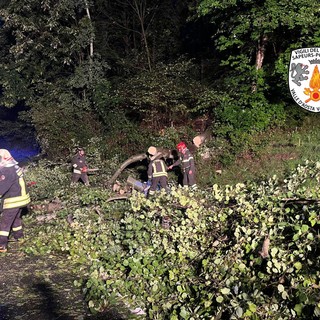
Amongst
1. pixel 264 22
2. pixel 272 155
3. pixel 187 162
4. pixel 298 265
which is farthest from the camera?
pixel 272 155

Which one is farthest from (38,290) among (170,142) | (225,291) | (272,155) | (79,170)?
(170,142)

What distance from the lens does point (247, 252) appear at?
4340mm

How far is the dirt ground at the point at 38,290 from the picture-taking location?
4.66 m

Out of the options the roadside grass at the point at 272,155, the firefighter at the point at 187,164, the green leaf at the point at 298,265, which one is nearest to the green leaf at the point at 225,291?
the green leaf at the point at 298,265

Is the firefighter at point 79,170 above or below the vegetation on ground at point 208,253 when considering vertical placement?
below

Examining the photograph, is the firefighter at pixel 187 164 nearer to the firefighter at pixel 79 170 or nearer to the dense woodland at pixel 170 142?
the dense woodland at pixel 170 142

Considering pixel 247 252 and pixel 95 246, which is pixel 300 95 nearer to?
pixel 247 252

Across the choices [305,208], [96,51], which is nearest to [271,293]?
[305,208]

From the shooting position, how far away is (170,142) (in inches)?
484

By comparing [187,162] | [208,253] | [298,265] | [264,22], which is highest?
[264,22]

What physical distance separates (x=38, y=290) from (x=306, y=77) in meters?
4.88

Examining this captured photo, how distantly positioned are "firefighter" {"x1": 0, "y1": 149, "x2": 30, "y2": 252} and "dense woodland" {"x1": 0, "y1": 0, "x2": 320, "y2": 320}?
539 mm

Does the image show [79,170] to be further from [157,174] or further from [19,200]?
[19,200]

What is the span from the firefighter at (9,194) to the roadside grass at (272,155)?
17.9ft
